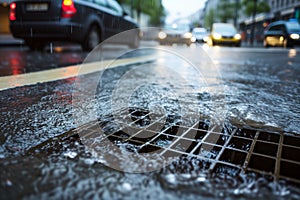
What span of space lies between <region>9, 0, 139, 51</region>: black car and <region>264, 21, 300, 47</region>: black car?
12.4 meters

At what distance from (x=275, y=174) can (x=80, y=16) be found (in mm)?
6581

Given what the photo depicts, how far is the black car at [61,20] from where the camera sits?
6.55m

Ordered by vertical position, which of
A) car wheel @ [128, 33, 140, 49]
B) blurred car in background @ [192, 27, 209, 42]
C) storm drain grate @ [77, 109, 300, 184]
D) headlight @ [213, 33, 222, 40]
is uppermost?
blurred car in background @ [192, 27, 209, 42]

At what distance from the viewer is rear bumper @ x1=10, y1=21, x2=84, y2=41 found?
259 inches

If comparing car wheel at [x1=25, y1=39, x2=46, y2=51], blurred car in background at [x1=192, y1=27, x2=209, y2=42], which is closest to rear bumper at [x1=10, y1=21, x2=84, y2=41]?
car wheel at [x1=25, y1=39, x2=46, y2=51]

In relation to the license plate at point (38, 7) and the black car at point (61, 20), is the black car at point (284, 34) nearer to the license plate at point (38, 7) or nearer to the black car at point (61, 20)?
the black car at point (61, 20)

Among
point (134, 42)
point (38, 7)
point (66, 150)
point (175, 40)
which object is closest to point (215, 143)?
point (66, 150)

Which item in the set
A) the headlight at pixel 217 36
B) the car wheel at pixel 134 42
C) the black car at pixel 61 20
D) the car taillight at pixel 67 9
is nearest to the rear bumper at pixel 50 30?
the black car at pixel 61 20

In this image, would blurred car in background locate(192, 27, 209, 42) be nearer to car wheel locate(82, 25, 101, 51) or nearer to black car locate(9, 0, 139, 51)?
black car locate(9, 0, 139, 51)

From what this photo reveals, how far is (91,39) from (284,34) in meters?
13.6

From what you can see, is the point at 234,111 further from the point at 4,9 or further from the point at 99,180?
the point at 4,9

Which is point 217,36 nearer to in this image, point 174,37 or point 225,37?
point 225,37

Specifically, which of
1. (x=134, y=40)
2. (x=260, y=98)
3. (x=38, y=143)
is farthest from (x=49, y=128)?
(x=134, y=40)

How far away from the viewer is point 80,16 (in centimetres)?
700
